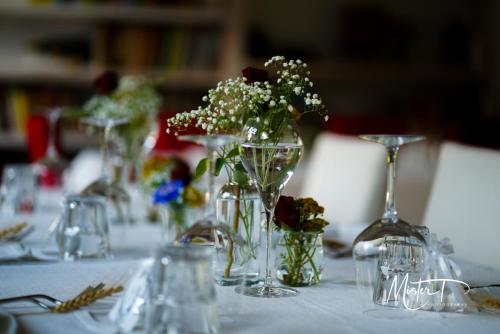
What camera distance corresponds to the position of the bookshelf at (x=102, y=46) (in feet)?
15.2

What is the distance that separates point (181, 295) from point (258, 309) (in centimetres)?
21

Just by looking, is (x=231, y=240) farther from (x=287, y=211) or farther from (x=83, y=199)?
(x=83, y=199)

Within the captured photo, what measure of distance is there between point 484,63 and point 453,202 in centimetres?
366

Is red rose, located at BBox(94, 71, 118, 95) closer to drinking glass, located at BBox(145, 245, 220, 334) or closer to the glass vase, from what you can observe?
the glass vase

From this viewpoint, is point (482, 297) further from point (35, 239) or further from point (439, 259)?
point (35, 239)

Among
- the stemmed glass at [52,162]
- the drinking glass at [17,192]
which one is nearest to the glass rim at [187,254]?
the drinking glass at [17,192]

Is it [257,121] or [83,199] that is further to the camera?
[83,199]

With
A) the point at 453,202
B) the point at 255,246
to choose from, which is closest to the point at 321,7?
the point at 453,202

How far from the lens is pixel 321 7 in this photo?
16.7ft

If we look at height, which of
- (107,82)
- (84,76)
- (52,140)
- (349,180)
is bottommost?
(349,180)

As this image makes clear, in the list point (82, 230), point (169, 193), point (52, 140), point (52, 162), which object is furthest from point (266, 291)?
point (52, 140)

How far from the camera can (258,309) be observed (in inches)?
41.0

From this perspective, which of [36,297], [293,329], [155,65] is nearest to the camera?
[293,329]

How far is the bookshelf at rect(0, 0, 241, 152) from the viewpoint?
4.63 m
